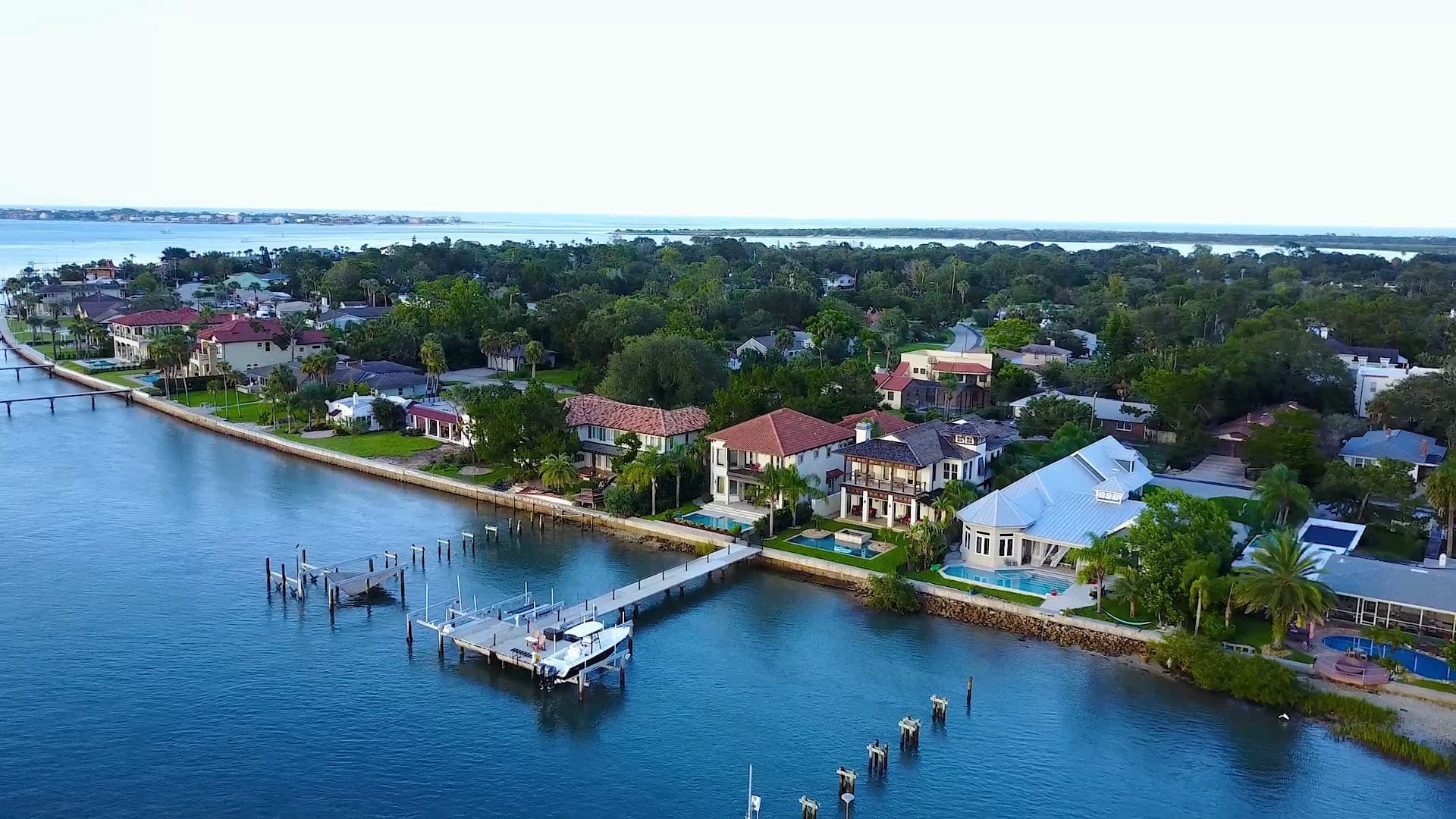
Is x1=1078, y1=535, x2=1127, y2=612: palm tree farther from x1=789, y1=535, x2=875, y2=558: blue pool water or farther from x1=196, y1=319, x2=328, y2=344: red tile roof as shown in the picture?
x1=196, y1=319, x2=328, y2=344: red tile roof

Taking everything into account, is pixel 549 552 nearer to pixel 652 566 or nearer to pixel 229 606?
pixel 652 566

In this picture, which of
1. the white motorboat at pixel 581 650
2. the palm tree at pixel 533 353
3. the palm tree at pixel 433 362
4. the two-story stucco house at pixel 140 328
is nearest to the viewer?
the white motorboat at pixel 581 650

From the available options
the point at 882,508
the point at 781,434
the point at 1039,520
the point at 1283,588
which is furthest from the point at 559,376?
the point at 1283,588

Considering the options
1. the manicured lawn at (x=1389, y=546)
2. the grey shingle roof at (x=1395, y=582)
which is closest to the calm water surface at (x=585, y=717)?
the grey shingle roof at (x=1395, y=582)

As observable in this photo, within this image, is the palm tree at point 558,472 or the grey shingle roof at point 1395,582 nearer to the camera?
the grey shingle roof at point 1395,582

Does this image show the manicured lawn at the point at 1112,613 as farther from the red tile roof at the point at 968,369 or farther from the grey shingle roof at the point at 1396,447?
the red tile roof at the point at 968,369

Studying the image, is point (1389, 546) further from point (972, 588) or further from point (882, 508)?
point (882, 508)
